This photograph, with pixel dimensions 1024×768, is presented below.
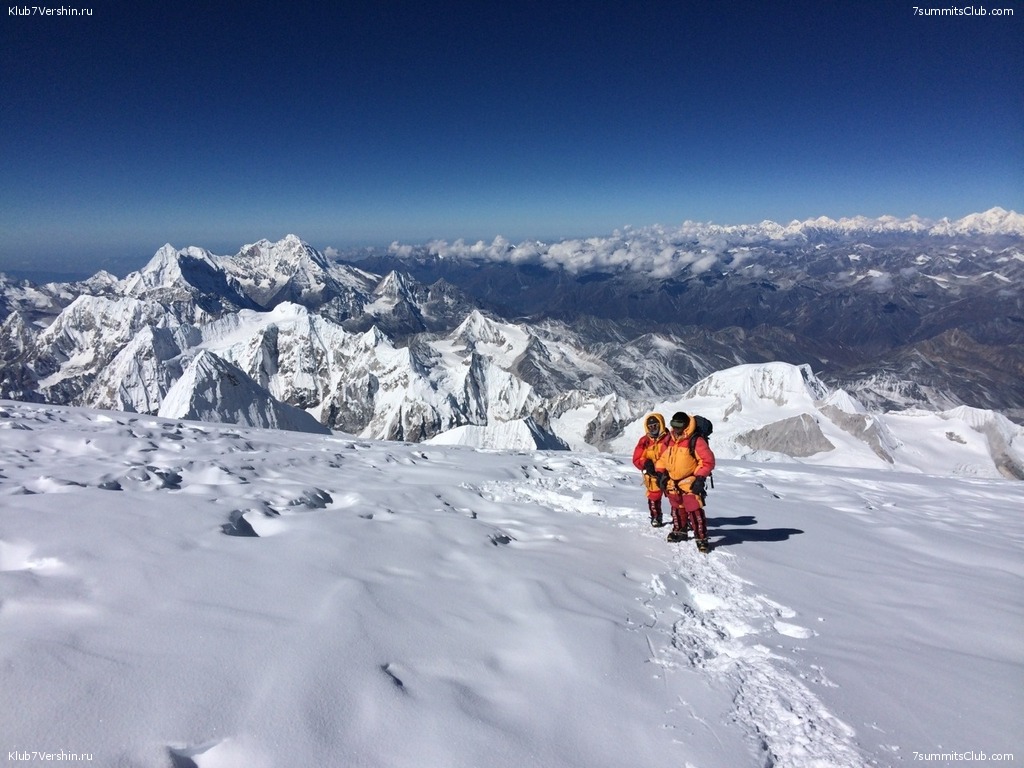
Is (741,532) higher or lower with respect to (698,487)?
lower

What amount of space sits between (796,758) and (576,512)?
8311mm

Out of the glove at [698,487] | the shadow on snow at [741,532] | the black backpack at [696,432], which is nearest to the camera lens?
the glove at [698,487]

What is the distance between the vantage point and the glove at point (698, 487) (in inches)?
386

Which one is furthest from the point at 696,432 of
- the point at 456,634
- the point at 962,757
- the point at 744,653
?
the point at 456,634

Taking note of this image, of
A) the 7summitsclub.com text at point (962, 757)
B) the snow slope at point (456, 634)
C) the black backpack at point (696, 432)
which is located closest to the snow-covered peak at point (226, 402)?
the snow slope at point (456, 634)

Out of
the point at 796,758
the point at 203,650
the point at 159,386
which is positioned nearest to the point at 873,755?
the point at 796,758

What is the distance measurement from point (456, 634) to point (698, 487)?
6.18 m

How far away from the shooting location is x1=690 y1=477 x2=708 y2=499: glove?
9.80 meters

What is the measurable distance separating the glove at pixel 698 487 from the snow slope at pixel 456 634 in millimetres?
1155

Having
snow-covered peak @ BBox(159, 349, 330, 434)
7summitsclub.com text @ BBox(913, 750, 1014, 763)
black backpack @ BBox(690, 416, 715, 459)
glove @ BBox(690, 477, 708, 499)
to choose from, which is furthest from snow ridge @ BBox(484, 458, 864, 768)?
snow-covered peak @ BBox(159, 349, 330, 434)

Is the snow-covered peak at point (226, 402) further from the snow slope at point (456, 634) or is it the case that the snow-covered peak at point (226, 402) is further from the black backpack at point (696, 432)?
the black backpack at point (696, 432)

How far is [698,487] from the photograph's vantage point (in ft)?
32.5

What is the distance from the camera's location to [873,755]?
4.23 meters

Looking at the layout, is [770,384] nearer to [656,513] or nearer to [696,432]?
[656,513]
